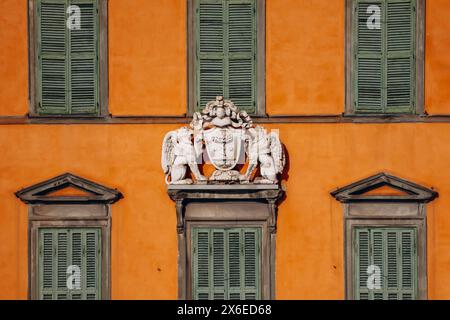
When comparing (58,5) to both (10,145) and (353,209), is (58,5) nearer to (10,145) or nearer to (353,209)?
(10,145)

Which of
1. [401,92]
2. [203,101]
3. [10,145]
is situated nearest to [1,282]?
[10,145]

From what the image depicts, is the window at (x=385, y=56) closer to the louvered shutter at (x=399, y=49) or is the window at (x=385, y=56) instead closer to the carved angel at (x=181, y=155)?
the louvered shutter at (x=399, y=49)

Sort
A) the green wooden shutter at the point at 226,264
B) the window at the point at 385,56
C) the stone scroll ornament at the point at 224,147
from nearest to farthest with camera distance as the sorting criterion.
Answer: the stone scroll ornament at the point at 224,147, the green wooden shutter at the point at 226,264, the window at the point at 385,56

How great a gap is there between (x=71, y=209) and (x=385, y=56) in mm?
5863

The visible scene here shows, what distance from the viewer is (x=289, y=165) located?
3553 cm

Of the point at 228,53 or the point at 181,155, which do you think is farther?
the point at 228,53

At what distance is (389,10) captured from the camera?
3566 cm

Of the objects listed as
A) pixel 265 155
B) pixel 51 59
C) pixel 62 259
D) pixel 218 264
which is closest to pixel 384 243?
pixel 265 155

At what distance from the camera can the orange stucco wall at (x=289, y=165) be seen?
116 feet

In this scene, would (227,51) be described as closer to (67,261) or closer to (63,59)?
(63,59)

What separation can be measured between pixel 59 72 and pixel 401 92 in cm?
576

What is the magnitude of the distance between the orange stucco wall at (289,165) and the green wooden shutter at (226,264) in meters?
0.41

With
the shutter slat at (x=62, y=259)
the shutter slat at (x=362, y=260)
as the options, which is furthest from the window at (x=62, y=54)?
the shutter slat at (x=362, y=260)
